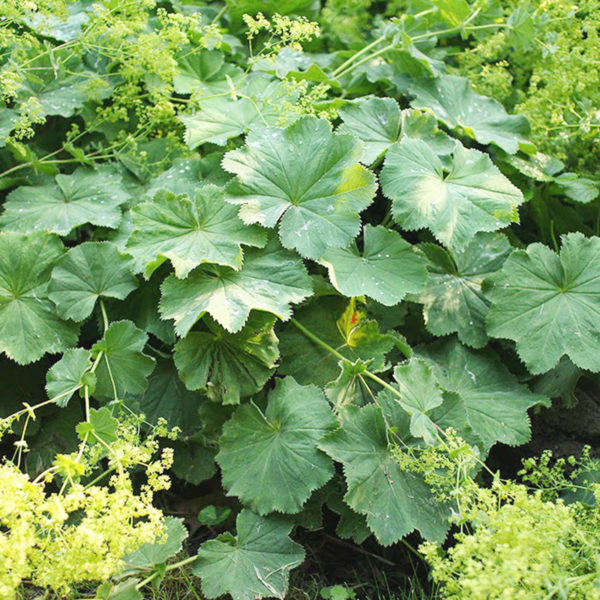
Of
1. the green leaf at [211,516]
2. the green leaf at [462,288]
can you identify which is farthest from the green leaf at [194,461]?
the green leaf at [462,288]

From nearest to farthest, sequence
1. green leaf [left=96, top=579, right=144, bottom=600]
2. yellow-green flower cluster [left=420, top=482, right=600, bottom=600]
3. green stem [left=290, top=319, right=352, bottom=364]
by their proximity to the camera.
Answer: yellow-green flower cluster [left=420, top=482, right=600, bottom=600] < green leaf [left=96, top=579, right=144, bottom=600] < green stem [left=290, top=319, right=352, bottom=364]

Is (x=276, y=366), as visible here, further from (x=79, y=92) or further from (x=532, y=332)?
(x=79, y=92)

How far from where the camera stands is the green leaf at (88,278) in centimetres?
208

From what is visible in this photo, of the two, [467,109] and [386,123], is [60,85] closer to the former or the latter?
[386,123]

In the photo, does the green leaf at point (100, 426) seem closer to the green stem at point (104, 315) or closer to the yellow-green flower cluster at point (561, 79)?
the green stem at point (104, 315)

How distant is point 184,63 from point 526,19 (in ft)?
4.71

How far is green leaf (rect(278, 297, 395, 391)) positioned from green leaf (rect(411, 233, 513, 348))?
0.81ft

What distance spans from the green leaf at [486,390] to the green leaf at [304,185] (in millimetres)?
590

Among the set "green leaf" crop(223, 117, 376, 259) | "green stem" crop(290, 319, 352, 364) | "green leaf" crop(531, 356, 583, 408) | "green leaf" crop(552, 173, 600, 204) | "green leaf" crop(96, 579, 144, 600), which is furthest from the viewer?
"green leaf" crop(552, 173, 600, 204)

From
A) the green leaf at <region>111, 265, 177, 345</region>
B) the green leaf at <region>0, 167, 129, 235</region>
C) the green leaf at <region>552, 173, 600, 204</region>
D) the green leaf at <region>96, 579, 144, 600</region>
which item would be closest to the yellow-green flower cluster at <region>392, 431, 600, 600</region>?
the green leaf at <region>96, 579, 144, 600</region>

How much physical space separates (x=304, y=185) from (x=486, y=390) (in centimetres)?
94

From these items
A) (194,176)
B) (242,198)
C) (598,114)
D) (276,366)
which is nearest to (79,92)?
(194,176)

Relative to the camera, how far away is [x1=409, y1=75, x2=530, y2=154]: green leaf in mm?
2551

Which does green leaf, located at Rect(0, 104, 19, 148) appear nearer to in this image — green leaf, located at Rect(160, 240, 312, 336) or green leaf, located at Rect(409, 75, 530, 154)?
green leaf, located at Rect(160, 240, 312, 336)
